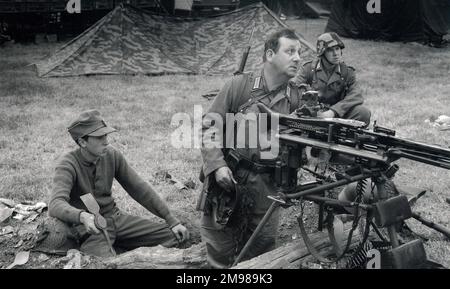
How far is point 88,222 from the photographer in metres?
4.26

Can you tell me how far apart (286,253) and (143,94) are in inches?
314

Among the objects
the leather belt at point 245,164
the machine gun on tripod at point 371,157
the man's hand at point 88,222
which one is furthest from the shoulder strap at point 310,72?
the man's hand at point 88,222

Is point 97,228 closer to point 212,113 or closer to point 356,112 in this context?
point 212,113

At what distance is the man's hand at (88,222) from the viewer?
14.0ft

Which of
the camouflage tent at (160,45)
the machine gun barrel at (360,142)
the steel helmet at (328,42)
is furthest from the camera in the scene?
the camouflage tent at (160,45)

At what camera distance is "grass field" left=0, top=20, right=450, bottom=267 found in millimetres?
6297

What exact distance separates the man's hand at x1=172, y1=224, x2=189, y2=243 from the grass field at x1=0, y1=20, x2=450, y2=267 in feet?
1.90

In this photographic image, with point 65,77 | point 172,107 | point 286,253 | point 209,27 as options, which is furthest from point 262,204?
point 209,27

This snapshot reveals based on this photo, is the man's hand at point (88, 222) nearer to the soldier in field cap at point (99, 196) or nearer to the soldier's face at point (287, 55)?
the soldier in field cap at point (99, 196)

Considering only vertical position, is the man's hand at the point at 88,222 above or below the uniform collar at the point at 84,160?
below

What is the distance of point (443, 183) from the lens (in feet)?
21.8

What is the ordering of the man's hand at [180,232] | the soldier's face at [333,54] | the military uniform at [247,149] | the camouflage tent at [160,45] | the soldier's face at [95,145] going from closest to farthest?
the military uniform at [247,149], the soldier's face at [95,145], the man's hand at [180,232], the soldier's face at [333,54], the camouflage tent at [160,45]

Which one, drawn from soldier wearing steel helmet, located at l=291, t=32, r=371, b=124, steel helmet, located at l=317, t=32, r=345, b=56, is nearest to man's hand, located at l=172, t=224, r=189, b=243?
soldier wearing steel helmet, located at l=291, t=32, r=371, b=124

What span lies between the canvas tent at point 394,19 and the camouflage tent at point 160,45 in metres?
8.04
